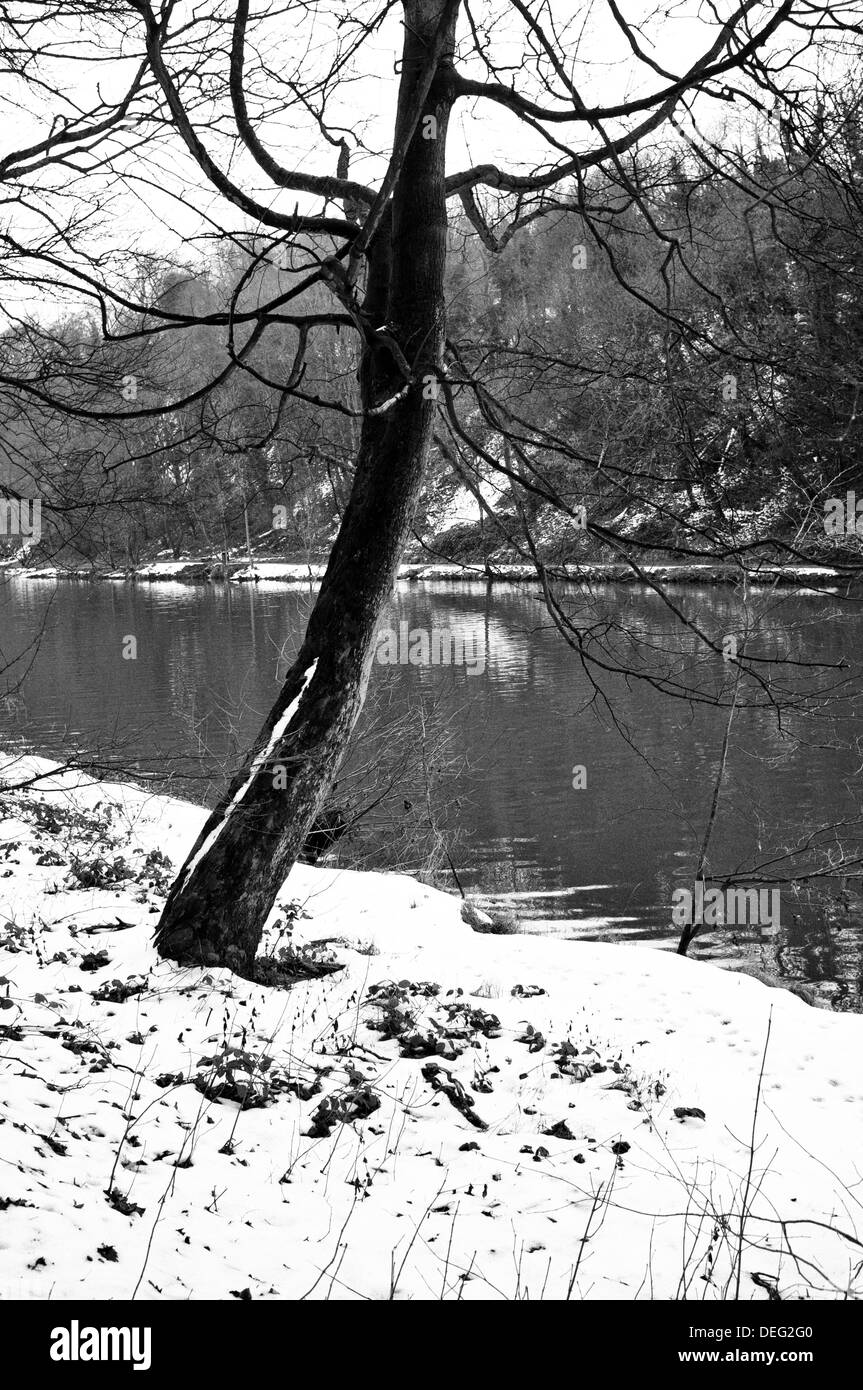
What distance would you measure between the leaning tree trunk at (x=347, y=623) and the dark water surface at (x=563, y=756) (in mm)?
885

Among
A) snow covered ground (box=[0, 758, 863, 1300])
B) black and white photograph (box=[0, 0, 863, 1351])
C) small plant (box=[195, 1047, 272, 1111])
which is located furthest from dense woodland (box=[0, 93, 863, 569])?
small plant (box=[195, 1047, 272, 1111])

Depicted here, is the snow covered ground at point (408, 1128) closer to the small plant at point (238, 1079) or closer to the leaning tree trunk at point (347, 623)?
the small plant at point (238, 1079)

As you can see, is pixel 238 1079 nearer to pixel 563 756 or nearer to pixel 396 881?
pixel 396 881

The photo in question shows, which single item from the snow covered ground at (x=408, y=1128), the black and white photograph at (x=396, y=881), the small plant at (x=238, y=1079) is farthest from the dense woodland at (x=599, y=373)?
the small plant at (x=238, y=1079)

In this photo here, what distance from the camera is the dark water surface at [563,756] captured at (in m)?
13.3

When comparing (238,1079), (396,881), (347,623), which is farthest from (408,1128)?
(396,881)

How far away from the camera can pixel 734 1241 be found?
3744 mm

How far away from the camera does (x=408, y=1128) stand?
180 inches

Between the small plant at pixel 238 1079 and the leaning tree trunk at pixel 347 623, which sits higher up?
the leaning tree trunk at pixel 347 623

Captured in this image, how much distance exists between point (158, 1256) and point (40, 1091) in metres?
1.34

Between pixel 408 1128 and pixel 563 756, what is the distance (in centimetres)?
1733

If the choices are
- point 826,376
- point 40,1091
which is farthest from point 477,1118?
point 826,376

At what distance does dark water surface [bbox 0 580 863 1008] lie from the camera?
13266 millimetres
